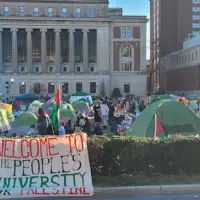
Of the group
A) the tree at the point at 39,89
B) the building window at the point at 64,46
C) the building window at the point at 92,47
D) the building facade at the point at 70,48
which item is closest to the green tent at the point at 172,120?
the building facade at the point at 70,48

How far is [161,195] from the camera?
28.2ft

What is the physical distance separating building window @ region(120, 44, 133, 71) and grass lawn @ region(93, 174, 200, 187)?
254ft

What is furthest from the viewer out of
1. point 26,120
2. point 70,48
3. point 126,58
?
point 126,58

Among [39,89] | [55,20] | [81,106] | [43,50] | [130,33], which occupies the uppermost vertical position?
[55,20]

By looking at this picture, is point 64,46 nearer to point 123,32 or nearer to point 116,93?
point 123,32

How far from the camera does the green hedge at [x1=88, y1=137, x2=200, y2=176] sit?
9.20 m

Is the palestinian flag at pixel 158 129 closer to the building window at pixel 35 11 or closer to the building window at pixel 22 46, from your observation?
the building window at pixel 22 46

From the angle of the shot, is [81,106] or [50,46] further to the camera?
[50,46]

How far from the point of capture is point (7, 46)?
84.9 m

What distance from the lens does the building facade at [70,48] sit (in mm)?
83000

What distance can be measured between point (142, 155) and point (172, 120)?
3747 mm

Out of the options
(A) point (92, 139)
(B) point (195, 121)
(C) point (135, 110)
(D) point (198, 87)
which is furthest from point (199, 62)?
(A) point (92, 139)

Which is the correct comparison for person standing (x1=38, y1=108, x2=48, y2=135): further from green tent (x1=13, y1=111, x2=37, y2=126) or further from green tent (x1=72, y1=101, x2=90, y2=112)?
green tent (x1=72, y1=101, x2=90, y2=112)

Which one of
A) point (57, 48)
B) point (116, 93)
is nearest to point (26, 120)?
point (116, 93)
